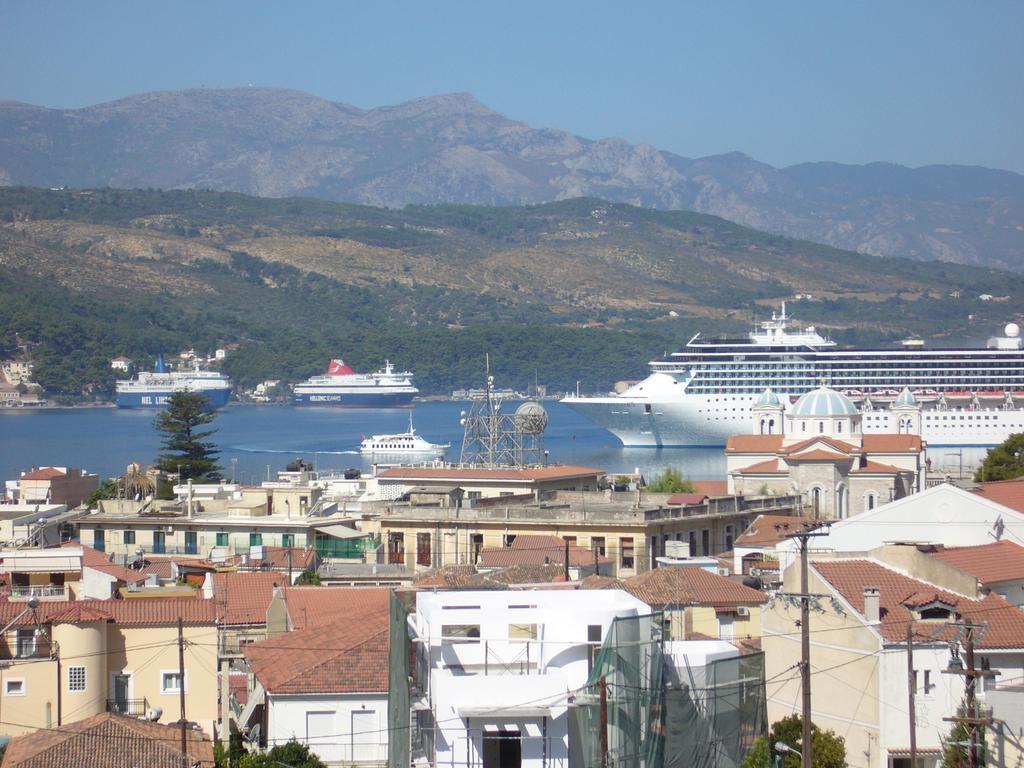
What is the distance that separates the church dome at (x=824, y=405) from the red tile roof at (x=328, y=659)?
34563 millimetres

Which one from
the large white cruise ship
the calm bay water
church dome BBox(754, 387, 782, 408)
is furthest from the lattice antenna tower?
the large white cruise ship

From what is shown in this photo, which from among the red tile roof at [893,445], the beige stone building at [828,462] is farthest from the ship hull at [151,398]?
the red tile roof at [893,445]

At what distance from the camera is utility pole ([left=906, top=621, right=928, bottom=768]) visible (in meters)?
13.5

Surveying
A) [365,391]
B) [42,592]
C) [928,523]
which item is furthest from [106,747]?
[365,391]

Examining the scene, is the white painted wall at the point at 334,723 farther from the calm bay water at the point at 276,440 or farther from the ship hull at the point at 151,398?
the ship hull at the point at 151,398

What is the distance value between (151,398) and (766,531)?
160340 mm

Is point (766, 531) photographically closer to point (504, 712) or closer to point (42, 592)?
point (42, 592)

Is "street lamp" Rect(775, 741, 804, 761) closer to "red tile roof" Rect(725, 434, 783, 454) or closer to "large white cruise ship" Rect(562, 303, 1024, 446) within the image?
"red tile roof" Rect(725, 434, 783, 454)

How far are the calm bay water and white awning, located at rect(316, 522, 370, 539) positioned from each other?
38.2 meters

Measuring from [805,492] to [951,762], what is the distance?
29.6m

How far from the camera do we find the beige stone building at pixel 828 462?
4338 cm

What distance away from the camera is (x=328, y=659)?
48.4ft

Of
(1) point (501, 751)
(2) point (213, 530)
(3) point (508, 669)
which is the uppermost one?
(3) point (508, 669)

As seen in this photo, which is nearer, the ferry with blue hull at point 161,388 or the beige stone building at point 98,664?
the beige stone building at point 98,664
